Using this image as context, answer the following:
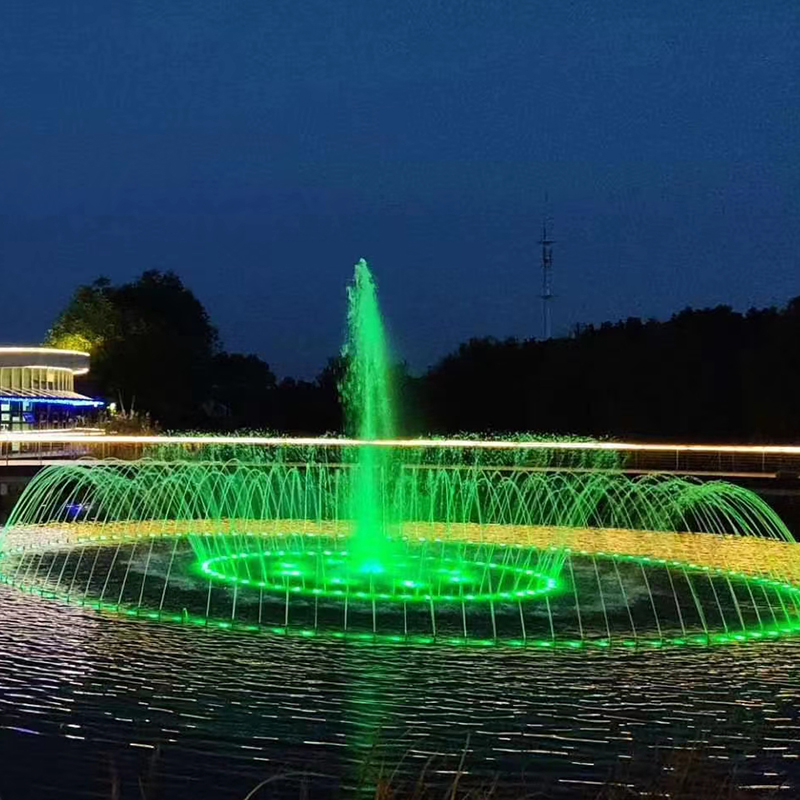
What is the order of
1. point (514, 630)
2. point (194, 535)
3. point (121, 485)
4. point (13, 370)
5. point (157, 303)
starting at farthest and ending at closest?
point (157, 303) → point (13, 370) → point (121, 485) → point (194, 535) → point (514, 630)

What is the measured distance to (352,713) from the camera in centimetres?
849

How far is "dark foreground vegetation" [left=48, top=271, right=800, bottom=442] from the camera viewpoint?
150 feet

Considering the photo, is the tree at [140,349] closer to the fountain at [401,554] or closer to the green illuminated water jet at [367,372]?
the fountain at [401,554]

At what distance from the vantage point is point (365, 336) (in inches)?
781

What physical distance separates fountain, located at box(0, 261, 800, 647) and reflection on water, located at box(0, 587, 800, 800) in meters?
1.02

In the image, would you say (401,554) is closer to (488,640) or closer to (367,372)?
(367,372)

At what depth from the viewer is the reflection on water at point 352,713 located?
7.18m

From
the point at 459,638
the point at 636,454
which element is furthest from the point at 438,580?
the point at 636,454

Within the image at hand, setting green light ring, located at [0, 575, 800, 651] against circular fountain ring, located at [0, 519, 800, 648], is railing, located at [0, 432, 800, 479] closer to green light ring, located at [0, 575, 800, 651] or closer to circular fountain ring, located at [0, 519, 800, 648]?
circular fountain ring, located at [0, 519, 800, 648]

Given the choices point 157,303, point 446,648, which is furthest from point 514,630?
point 157,303

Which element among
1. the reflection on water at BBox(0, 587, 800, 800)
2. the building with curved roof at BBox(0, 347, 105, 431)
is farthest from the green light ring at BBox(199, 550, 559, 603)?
the building with curved roof at BBox(0, 347, 105, 431)

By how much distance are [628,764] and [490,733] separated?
42.2 inches

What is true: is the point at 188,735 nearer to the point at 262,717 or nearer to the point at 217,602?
the point at 262,717

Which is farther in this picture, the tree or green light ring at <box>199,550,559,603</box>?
the tree
